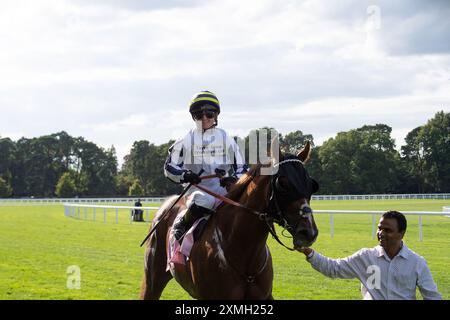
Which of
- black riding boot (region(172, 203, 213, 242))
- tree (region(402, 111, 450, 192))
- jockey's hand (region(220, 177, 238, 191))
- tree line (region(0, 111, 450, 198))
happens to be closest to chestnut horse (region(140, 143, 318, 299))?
black riding boot (region(172, 203, 213, 242))

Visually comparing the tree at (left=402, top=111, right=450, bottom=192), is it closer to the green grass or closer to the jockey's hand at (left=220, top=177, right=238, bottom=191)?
the green grass

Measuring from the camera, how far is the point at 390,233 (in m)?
3.96

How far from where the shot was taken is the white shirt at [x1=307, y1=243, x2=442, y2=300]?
3916 mm

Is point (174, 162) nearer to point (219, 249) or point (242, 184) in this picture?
point (242, 184)

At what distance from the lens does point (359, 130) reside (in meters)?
83.4

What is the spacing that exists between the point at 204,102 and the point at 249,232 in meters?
1.48

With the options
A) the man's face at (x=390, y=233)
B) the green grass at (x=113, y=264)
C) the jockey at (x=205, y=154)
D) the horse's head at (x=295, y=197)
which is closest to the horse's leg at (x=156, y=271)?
the jockey at (x=205, y=154)

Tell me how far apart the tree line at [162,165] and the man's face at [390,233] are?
57.4m

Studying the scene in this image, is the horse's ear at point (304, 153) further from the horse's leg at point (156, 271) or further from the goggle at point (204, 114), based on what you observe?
the horse's leg at point (156, 271)

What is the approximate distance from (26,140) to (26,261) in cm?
8596

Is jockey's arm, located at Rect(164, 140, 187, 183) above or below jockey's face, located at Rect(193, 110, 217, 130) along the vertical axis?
below

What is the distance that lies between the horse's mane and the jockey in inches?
12.1

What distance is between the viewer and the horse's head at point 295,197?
381cm
